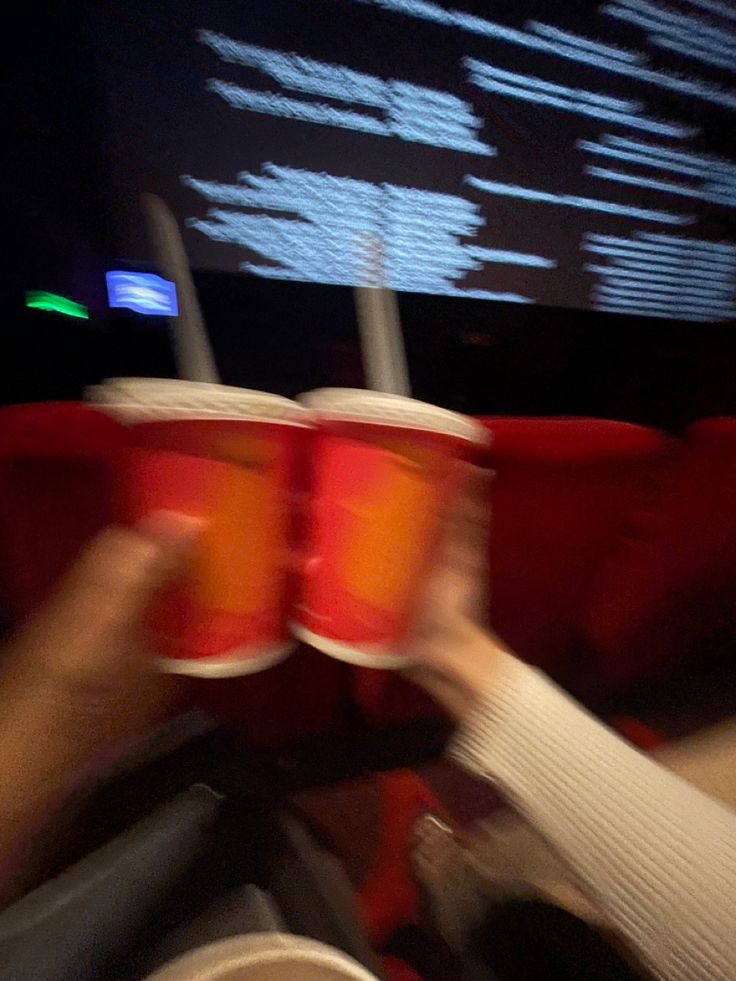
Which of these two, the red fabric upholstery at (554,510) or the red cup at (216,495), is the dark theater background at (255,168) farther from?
the red cup at (216,495)

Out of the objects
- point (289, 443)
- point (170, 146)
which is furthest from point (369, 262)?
point (170, 146)

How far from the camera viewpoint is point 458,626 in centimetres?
47

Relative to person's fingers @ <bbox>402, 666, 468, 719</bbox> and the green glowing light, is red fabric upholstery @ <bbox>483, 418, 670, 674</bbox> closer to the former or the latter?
person's fingers @ <bbox>402, 666, 468, 719</bbox>

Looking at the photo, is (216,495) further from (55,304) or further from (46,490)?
(55,304)

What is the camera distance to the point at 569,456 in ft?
2.59

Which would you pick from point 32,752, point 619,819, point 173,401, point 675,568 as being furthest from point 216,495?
point 675,568

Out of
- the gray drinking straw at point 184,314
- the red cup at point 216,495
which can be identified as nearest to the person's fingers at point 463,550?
the red cup at point 216,495

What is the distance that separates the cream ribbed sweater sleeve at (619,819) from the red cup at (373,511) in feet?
0.31

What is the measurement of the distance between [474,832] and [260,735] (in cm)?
31

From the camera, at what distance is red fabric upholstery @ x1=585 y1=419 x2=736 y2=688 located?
34.8 inches

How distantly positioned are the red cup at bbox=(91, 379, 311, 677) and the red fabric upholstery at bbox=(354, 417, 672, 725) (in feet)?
1.21

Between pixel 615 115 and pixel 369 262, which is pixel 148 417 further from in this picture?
pixel 615 115

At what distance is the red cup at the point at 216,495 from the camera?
0.39 meters

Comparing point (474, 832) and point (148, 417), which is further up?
point (148, 417)
